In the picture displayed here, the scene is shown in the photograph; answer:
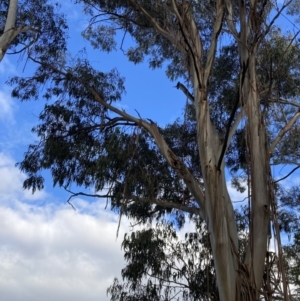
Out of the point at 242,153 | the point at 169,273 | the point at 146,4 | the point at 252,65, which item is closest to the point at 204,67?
the point at 252,65

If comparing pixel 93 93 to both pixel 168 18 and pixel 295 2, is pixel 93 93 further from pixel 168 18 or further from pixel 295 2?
pixel 295 2

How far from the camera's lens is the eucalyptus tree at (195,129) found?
530 centimetres

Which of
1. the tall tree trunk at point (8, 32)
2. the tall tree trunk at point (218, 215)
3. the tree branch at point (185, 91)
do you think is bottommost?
the tall tree trunk at point (218, 215)

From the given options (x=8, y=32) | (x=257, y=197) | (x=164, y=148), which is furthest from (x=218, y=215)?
(x=8, y=32)

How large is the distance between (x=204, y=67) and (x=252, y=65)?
877 mm

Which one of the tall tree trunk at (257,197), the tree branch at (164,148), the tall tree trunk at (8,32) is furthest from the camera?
the tall tree trunk at (8,32)

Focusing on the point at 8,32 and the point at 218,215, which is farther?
the point at 8,32

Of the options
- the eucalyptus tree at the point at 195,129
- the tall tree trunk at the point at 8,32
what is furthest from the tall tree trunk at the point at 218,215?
the tall tree trunk at the point at 8,32

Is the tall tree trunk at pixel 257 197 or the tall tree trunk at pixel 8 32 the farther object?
the tall tree trunk at pixel 8 32

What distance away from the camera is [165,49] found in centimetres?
918

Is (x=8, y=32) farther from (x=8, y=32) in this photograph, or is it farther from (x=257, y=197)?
(x=257, y=197)

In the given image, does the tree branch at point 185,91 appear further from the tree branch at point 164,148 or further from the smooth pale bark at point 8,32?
the smooth pale bark at point 8,32

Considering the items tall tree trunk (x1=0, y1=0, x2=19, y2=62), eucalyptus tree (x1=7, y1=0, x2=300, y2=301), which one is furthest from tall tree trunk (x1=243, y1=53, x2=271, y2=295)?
tall tree trunk (x1=0, y1=0, x2=19, y2=62)

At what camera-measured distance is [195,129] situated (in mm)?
8242
